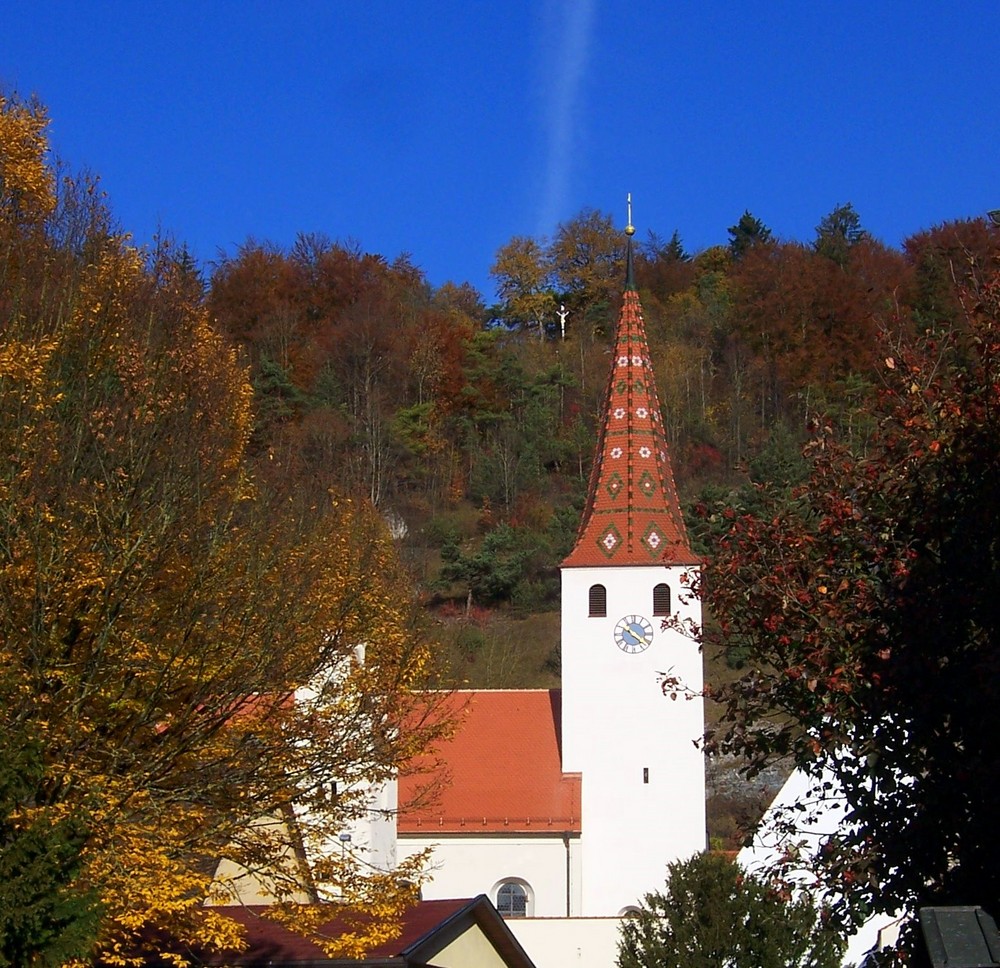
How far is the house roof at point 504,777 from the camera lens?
30047mm

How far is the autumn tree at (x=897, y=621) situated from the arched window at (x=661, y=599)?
68.3 ft

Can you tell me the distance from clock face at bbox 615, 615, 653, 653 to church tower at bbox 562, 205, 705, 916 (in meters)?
0.02

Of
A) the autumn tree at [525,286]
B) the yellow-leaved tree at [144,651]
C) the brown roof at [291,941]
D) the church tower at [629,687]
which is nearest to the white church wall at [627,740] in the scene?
the church tower at [629,687]

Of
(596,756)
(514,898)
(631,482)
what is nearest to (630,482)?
(631,482)

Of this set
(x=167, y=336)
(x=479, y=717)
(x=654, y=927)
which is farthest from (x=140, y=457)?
(x=479, y=717)

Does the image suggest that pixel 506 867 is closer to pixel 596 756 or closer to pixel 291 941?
pixel 596 756

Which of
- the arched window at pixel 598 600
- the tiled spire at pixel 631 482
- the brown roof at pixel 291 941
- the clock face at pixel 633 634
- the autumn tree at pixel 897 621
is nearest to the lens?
the autumn tree at pixel 897 621

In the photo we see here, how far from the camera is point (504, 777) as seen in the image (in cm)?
3083

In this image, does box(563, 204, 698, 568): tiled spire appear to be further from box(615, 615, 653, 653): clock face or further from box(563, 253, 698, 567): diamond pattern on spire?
box(615, 615, 653, 653): clock face

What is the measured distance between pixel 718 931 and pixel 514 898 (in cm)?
988

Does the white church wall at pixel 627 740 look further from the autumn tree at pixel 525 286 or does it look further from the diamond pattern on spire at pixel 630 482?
the autumn tree at pixel 525 286

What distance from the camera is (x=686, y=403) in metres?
60.1

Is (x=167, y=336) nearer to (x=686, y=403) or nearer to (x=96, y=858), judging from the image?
(x=96, y=858)

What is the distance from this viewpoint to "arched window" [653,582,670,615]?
31.2 metres
